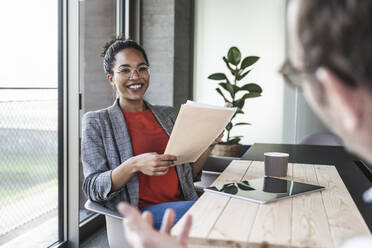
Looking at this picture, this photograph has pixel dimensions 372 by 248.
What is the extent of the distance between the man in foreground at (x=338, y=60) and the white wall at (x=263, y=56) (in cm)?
401

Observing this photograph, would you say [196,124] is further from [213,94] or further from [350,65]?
[213,94]

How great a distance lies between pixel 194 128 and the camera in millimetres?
1571

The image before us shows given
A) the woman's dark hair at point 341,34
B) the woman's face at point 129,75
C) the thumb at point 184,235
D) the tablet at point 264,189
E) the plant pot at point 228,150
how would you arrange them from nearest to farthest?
the woman's dark hair at point 341,34 → the thumb at point 184,235 → the tablet at point 264,189 → the woman's face at point 129,75 → the plant pot at point 228,150

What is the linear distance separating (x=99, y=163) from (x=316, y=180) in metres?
0.88

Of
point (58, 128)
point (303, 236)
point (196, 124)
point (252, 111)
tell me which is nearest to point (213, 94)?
point (252, 111)

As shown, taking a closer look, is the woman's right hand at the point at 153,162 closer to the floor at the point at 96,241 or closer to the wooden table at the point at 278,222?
the wooden table at the point at 278,222

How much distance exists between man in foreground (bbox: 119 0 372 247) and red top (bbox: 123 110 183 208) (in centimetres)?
140

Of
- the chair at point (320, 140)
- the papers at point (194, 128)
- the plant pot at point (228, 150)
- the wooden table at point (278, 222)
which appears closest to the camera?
the wooden table at point (278, 222)

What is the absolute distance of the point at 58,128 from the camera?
2639mm

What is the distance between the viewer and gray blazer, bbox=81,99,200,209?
166cm

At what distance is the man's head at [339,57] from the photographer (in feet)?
1.44

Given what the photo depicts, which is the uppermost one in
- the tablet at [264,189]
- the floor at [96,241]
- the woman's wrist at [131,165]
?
the woman's wrist at [131,165]

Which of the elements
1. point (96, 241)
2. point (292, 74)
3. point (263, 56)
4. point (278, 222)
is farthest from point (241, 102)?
point (292, 74)

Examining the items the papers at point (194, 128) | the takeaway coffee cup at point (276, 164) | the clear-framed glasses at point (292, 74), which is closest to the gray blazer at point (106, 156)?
the papers at point (194, 128)
